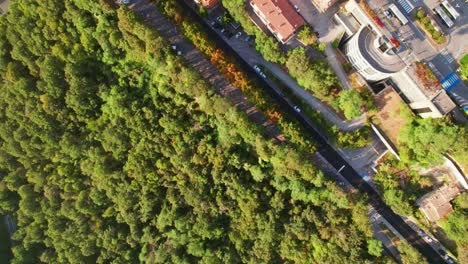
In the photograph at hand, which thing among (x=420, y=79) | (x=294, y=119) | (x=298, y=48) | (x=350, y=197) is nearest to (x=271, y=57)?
(x=298, y=48)

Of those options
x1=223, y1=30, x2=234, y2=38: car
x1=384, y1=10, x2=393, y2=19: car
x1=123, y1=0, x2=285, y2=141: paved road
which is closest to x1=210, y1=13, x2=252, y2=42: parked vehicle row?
x1=223, y1=30, x2=234, y2=38: car

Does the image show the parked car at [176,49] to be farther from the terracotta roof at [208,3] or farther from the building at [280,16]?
the building at [280,16]

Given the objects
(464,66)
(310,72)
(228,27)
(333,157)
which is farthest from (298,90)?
(464,66)

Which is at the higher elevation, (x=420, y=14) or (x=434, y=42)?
(x=420, y=14)

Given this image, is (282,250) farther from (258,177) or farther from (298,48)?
(298,48)

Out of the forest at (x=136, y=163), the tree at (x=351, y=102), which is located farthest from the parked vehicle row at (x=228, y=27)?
the tree at (x=351, y=102)

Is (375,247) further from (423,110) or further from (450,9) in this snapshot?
(450,9)

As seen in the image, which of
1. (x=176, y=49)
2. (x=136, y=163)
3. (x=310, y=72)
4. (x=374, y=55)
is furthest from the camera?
(x=136, y=163)

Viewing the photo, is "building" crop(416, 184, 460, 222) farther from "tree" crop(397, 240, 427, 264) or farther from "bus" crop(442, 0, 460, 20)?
"bus" crop(442, 0, 460, 20)
